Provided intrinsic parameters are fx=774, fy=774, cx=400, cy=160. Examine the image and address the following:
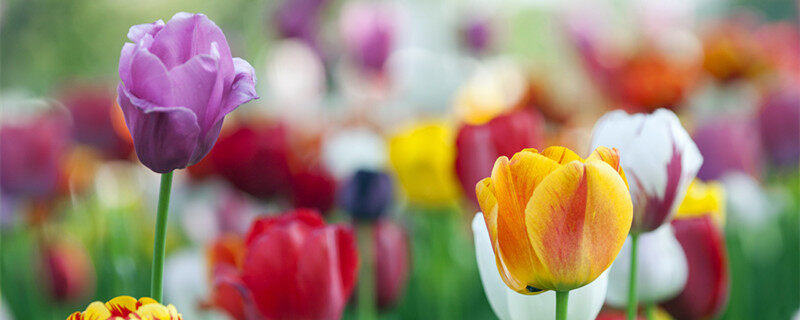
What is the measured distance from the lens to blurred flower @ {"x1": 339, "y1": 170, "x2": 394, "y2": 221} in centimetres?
73

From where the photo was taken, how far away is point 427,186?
3.34 feet

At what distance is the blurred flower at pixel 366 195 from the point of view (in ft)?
2.39

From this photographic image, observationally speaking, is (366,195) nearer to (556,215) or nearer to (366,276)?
(366,276)

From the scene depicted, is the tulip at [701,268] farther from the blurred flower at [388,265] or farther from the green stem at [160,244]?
the green stem at [160,244]

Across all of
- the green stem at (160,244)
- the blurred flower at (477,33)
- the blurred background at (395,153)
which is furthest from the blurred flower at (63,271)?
the blurred flower at (477,33)

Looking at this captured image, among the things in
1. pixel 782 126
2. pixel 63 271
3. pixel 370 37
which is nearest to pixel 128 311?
pixel 63 271

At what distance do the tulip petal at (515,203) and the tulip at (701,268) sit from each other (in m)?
0.25

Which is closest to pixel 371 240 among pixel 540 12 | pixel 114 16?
pixel 114 16

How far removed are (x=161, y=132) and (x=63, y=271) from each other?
649 millimetres

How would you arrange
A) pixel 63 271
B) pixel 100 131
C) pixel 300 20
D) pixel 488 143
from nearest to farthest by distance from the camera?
pixel 488 143 < pixel 63 271 < pixel 100 131 < pixel 300 20

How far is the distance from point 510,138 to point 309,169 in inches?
9.0

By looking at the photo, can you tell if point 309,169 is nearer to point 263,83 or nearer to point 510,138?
point 510,138

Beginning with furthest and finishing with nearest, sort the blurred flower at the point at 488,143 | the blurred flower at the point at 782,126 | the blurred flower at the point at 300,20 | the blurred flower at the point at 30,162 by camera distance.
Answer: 1. the blurred flower at the point at 300,20
2. the blurred flower at the point at 782,126
3. the blurred flower at the point at 30,162
4. the blurred flower at the point at 488,143

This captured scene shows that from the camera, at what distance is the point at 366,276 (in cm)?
70
